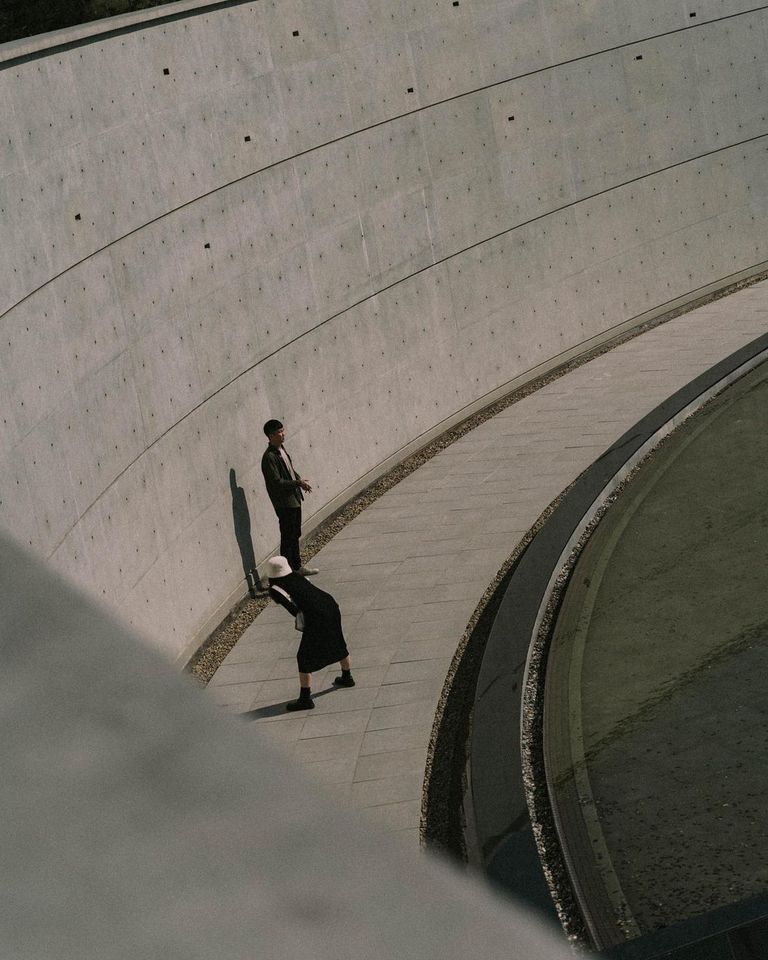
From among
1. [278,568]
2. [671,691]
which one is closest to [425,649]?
[278,568]

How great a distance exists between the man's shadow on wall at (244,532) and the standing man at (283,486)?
295 millimetres

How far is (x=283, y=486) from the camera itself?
9.16 meters

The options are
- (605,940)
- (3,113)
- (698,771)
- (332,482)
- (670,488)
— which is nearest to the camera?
(605,940)

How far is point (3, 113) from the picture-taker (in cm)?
675

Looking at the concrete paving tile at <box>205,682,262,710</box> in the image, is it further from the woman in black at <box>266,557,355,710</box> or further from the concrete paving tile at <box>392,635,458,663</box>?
the concrete paving tile at <box>392,635,458,663</box>

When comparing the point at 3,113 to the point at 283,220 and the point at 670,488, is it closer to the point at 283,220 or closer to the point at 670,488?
the point at 283,220

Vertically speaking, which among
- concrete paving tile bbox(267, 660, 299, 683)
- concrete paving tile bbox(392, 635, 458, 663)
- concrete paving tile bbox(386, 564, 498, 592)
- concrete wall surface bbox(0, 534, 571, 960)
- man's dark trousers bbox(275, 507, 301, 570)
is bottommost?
concrete paving tile bbox(386, 564, 498, 592)

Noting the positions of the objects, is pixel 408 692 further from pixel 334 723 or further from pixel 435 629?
pixel 435 629

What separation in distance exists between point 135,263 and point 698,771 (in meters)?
5.27

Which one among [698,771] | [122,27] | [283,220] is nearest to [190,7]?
[122,27]

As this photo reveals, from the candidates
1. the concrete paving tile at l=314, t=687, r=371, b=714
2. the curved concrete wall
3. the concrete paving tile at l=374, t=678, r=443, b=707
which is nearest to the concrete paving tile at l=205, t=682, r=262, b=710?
the concrete paving tile at l=314, t=687, r=371, b=714

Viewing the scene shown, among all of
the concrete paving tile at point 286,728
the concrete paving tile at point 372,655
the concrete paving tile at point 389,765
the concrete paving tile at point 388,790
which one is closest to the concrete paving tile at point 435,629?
the concrete paving tile at point 372,655

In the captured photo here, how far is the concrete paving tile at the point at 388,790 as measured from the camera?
6.24m

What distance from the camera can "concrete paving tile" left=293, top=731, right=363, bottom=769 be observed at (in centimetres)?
681
